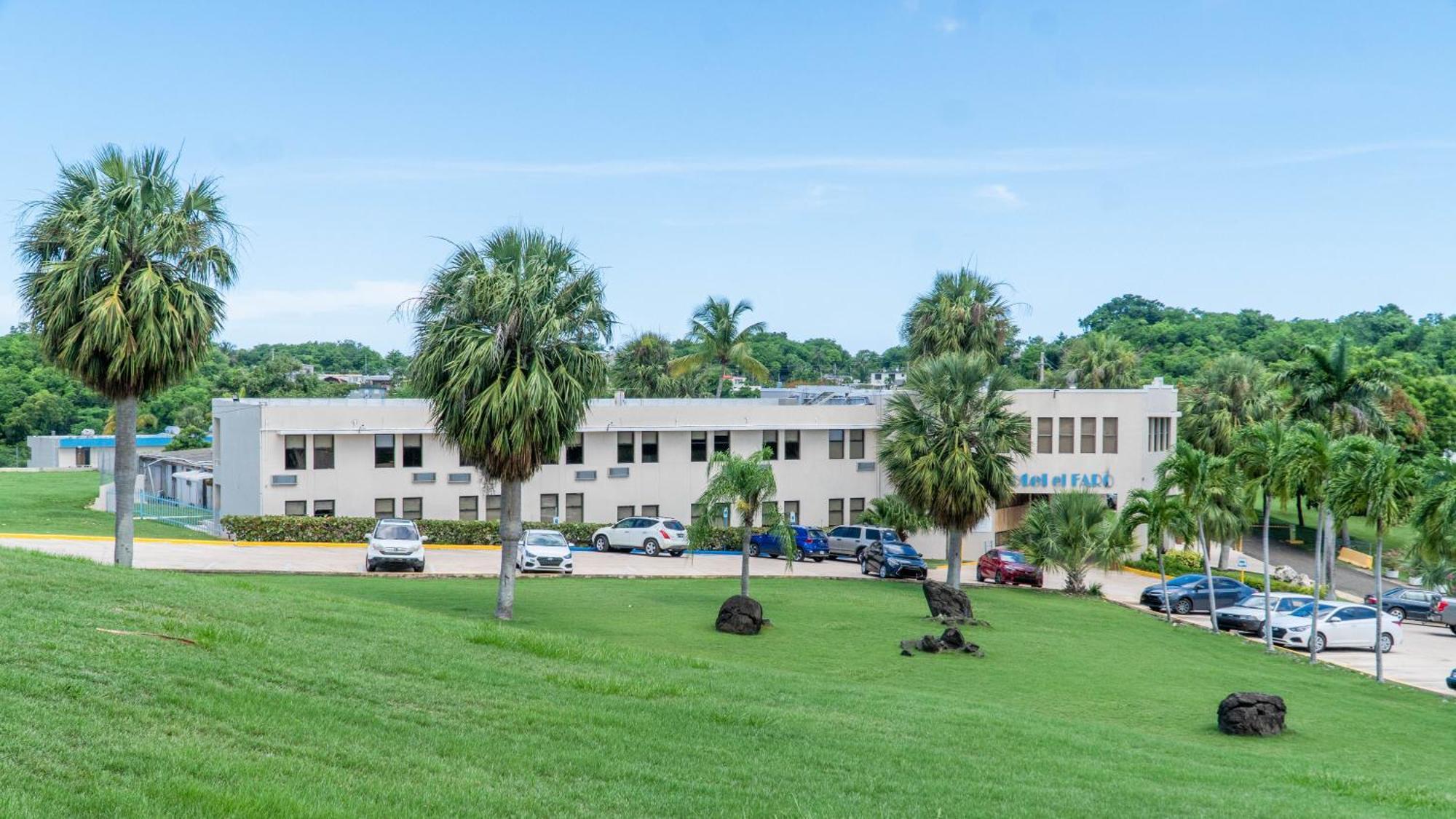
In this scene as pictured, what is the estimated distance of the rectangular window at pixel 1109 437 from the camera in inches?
2069

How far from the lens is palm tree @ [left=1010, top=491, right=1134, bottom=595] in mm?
39500

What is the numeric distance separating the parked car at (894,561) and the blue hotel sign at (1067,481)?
11937 mm

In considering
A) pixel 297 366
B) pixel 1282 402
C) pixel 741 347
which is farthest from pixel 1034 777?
pixel 297 366

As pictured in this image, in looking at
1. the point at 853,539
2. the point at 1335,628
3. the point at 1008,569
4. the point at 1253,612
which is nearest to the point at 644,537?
the point at 853,539

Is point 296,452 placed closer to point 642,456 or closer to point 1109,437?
point 642,456

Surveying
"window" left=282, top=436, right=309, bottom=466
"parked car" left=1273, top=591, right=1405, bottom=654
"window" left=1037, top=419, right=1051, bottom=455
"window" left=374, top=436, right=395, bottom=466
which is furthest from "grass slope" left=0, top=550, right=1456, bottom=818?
"window" left=1037, top=419, right=1051, bottom=455

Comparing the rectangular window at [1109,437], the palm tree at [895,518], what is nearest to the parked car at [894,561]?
the palm tree at [895,518]

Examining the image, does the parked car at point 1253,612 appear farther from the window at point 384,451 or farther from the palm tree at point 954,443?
the window at point 384,451

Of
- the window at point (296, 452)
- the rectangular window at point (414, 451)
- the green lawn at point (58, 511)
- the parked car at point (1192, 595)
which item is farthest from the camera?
the rectangular window at point (414, 451)

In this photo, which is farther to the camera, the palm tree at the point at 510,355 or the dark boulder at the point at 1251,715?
the palm tree at the point at 510,355

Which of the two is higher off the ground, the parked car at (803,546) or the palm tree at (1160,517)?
the palm tree at (1160,517)

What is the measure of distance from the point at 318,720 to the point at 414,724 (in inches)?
38.2

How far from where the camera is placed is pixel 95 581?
1770 cm

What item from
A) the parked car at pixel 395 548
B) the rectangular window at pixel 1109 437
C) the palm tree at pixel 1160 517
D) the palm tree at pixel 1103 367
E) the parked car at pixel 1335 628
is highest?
the palm tree at pixel 1103 367
